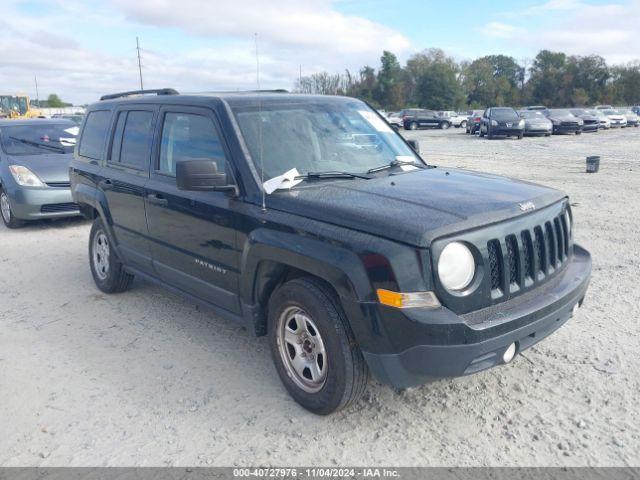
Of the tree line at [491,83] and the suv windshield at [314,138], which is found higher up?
the tree line at [491,83]

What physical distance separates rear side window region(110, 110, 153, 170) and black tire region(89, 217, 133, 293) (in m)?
0.88

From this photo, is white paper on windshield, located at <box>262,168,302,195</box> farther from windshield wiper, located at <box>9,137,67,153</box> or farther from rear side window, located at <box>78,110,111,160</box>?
windshield wiper, located at <box>9,137,67,153</box>

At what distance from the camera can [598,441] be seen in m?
3.05

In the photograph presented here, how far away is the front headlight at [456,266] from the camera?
9.46 feet

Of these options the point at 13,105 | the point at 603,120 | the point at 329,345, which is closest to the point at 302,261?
the point at 329,345

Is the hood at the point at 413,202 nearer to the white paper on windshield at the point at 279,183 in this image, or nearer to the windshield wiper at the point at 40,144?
the white paper on windshield at the point at 279,183

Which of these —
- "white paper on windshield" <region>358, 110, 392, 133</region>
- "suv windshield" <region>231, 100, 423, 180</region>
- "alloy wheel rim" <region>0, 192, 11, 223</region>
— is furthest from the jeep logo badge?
"alloy wheel rim" <region>0, 192, 11, 223</region>

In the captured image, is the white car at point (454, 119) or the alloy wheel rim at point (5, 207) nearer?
the alloy wheel rim at point (5, 207)

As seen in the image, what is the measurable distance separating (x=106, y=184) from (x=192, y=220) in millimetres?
1693

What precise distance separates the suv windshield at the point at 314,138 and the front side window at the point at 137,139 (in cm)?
114

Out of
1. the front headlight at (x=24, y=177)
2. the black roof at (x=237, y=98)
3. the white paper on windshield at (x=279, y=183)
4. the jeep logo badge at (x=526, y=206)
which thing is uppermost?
the black roof at (x=237, y=98)

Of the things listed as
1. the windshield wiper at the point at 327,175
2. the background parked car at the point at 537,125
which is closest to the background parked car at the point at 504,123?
the background parked car at the point at 537,125

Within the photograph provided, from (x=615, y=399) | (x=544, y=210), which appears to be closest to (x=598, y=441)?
(x=615, y=399)

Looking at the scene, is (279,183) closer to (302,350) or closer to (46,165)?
(302,350)
